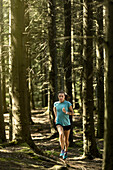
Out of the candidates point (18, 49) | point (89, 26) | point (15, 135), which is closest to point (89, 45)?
point (89, 26)

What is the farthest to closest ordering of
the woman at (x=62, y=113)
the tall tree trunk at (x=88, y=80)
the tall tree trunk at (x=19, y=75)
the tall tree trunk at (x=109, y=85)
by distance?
the tall tree trunk at (x=88, y=80)
the tall tree trunk at (x=19, y=75)
the woman at (x=62, y=113)
the tall tree trunk at (x=109, y=85)

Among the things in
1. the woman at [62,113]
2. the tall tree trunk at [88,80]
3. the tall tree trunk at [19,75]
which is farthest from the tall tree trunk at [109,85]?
the tall tree trunk at [19,75]

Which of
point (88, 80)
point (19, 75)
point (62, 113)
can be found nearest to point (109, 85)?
point (62, 113)

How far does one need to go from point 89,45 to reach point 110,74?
182 inches

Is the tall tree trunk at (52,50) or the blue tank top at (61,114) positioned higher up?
the tall tree trunk at (52,50)

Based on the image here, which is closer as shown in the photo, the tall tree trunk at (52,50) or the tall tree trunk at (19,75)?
the tall tree trunk at (19,75)

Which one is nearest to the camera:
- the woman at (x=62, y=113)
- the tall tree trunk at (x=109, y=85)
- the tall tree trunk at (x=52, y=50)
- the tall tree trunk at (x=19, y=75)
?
the tall tree trunk at (x=109, y=85)

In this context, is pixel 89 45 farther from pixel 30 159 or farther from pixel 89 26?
pixel 30 159

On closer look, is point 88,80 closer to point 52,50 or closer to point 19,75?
point 19,75

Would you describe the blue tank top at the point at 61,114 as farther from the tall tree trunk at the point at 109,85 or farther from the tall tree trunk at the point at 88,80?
the tall tree trunk at the point at 109,85

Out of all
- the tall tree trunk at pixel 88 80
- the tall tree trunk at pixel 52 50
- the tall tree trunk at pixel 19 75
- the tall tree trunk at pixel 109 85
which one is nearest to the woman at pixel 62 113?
the tall tree trunk at pixel 88 80

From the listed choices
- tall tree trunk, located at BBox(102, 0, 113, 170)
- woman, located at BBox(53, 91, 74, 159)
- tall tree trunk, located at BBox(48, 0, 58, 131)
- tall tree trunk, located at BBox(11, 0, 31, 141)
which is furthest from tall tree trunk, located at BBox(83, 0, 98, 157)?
tall tree trunk, located at BBox(48, 0, 58, 131)

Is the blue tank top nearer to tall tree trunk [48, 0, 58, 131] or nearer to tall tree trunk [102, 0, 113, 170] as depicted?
tall tree trunk [102, 0, 113, 170]

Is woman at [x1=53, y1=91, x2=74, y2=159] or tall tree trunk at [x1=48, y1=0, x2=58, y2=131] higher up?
tall tree trunk at [x1=48, y1=0, x2=58, y2=131]
